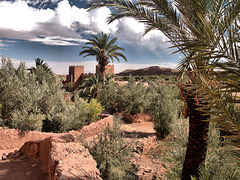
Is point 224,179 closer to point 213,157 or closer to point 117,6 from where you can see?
point 213,157

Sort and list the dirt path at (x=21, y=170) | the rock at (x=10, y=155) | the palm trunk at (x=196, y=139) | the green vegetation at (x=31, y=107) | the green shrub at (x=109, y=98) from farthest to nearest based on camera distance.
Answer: the green shrub at (x=109, y=98) → the green vegetation at (x=31, y=107) → the rock at (x=10, y=155) → the dirt path at (x=21, y=170) → the palm trunk at (x=196, y=139)

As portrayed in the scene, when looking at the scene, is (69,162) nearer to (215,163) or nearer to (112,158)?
Result: (112,158)

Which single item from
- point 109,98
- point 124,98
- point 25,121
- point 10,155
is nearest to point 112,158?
point 10,155

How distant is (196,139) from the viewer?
15.2 feet

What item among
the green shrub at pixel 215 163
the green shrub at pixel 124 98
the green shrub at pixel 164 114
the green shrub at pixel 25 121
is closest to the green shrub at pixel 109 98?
the green shrub at pixel 124 98

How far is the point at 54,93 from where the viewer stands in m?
10.8

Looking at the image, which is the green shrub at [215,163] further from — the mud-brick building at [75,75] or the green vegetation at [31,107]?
the mud-brick building at [75,75]

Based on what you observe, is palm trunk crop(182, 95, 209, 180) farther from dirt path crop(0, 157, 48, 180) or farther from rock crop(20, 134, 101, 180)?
dirt path crop(0, 157, 48, 180)

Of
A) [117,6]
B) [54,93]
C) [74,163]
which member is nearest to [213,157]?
[74,163]

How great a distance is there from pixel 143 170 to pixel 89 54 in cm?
1470

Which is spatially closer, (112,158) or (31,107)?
(112,158)

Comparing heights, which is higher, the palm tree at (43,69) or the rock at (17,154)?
the palm tree at (43,69)

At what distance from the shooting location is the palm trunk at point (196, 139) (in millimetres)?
4586

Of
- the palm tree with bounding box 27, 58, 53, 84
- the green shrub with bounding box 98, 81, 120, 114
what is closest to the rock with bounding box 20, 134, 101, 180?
the green shrub with bounding box 98, 81, 120, 114
